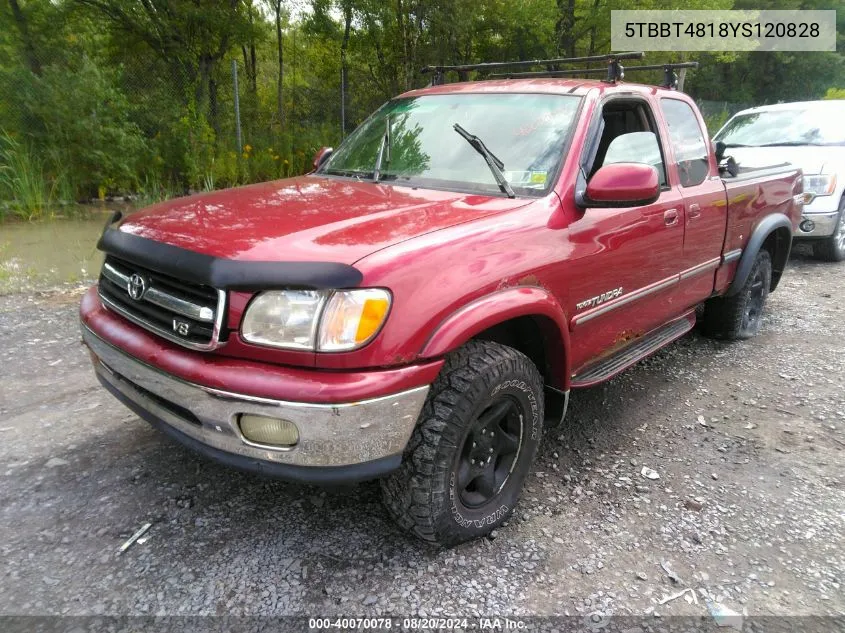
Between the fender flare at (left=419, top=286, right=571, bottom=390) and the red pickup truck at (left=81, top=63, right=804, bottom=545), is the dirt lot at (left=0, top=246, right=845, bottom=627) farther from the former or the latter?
the fender flare at (left=419, top=286, right=571, bottom=390)

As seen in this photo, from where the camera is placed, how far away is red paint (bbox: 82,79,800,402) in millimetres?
1977

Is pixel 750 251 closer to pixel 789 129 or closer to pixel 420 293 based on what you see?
pixel 420 293

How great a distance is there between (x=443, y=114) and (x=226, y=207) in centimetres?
133

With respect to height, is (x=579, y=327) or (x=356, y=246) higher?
(x=356, y=246)

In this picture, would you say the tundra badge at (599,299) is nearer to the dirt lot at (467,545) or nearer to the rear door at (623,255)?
the rear door at (623,255)

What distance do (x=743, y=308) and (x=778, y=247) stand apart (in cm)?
79

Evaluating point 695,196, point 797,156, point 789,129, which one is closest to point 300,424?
point 695,196

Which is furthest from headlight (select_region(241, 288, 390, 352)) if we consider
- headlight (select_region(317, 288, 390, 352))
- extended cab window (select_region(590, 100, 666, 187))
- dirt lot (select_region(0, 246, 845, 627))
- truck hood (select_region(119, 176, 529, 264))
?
extended cab window (select_region(590, 100, 666, 187))

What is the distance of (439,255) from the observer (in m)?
2.12

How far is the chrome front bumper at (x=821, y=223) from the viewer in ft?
22.6

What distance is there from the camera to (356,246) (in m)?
2.06

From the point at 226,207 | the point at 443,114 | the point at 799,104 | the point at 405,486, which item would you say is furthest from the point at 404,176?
the point at 799,104

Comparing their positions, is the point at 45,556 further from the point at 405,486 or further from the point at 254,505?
the point at 405,486

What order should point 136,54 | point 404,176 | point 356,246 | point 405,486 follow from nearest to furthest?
point 356,246 < point 405,486 < point 404,176 < point 136,54
